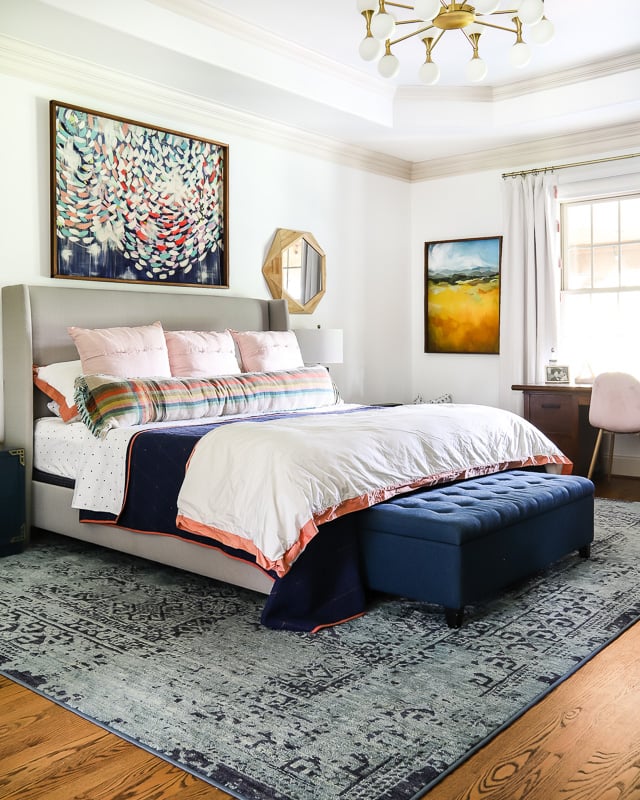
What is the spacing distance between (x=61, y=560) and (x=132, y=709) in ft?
5.82

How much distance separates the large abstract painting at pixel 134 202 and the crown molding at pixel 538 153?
7.39 feet

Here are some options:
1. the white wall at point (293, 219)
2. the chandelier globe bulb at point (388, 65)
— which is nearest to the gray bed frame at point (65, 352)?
the white wall at point (293, 219)

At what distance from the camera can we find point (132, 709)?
2.22 m

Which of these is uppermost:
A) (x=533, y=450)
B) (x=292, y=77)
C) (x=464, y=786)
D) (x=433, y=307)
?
(x=292, y=77)

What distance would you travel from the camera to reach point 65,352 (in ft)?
14.4

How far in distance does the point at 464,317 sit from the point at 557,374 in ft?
3.58

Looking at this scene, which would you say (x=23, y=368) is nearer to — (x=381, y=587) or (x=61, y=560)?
(x=61, y=560)

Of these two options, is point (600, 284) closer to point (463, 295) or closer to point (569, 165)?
point (569, 165)

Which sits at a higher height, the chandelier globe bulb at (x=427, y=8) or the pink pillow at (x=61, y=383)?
the chandelier globe bulb at (x=427, y=8)

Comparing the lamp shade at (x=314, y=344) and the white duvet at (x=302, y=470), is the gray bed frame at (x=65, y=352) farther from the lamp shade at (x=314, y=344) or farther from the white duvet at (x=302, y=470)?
the lamp shade at (x=314, y=344)

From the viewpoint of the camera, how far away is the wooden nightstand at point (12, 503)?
12.8ft

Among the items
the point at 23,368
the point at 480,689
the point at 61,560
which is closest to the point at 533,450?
the point at 480,689

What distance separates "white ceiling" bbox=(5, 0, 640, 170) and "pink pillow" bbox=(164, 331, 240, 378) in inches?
60.6

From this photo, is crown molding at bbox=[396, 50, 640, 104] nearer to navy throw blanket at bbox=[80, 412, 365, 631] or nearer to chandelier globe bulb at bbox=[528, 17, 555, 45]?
chandelier globe bulb at bbox=[528, 17, 555, 45]
